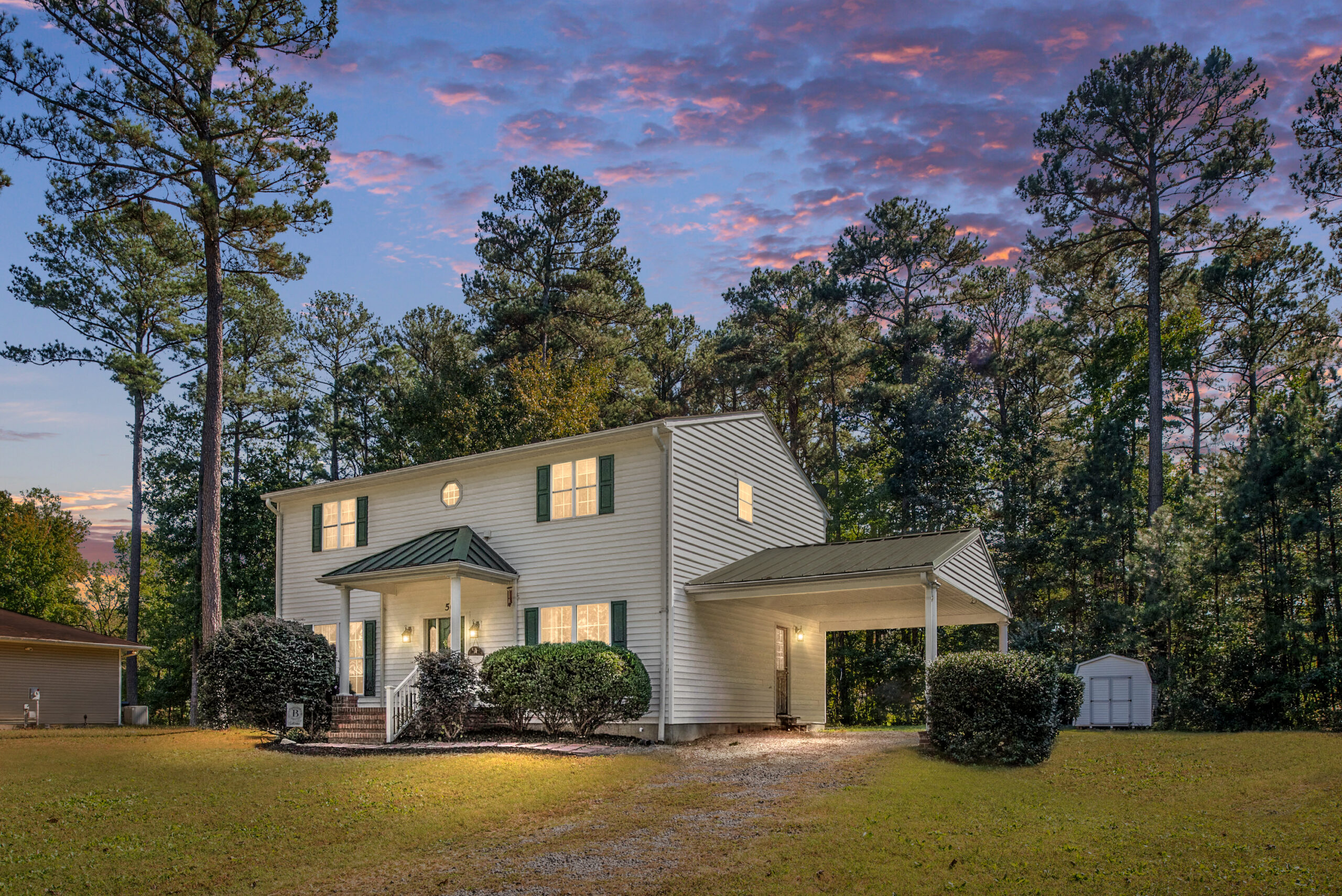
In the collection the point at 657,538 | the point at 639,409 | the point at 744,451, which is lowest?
the point at 657,538

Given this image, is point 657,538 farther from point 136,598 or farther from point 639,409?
point 136,598

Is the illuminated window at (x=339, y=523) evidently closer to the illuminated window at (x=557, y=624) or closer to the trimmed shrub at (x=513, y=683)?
the illuminated window at (x=557, y=624)

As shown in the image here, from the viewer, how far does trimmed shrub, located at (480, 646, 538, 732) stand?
1526cm

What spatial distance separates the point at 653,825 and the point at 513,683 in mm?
6548

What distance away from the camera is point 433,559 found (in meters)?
17.3

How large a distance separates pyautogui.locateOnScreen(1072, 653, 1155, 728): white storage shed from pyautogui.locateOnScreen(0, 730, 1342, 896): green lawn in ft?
27.5

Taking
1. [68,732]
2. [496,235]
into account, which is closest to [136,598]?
[68,732]

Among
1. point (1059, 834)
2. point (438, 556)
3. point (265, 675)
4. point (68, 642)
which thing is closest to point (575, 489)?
point (438, 556)

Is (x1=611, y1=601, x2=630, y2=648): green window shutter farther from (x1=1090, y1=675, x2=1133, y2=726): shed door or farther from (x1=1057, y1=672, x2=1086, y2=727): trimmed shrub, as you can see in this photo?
(x1=1090, y1=675, x2=1133, y2=726): shed door

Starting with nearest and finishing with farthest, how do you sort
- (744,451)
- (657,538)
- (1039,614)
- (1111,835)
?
(1111,835), (657,538), (744,451), (1039,614)

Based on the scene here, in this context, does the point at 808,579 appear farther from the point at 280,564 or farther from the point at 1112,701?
Answer: the point at 280,564

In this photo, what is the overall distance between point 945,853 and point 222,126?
66.5 feet

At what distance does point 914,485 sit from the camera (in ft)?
100

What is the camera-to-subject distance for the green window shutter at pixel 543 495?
58.2 ft
